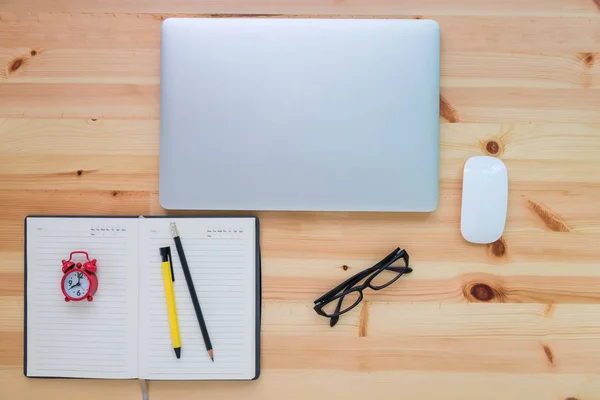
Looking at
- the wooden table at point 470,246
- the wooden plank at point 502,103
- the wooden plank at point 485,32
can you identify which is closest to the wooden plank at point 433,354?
the wooden table at point 470,246

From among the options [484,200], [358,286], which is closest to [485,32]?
[484,200]

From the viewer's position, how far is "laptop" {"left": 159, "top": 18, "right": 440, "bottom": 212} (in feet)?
2.32

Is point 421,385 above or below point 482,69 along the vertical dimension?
below

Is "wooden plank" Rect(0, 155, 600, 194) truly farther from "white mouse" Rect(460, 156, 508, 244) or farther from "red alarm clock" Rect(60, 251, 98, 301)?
"red alarm clock" Rect(60, 251, 98, 301)

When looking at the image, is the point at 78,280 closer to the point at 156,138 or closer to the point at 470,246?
the point at 156,138

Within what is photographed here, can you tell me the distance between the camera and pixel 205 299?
74 cm

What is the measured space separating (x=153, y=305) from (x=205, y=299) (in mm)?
92

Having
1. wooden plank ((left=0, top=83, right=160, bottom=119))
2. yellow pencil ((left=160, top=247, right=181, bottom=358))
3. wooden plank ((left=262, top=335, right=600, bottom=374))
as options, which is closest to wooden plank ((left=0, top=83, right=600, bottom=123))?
wooden plank ((left=0, top=83, right=160, bottom=119))

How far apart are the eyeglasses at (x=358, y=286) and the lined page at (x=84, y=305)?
33cm

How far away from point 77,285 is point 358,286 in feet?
1.57

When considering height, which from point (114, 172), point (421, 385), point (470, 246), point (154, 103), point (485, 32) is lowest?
point (421, 385)

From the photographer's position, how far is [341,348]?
29.7 inches

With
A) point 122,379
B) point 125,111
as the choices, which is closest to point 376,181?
point 125,111

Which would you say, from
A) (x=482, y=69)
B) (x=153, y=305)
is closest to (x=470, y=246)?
(x=482, y=69)
